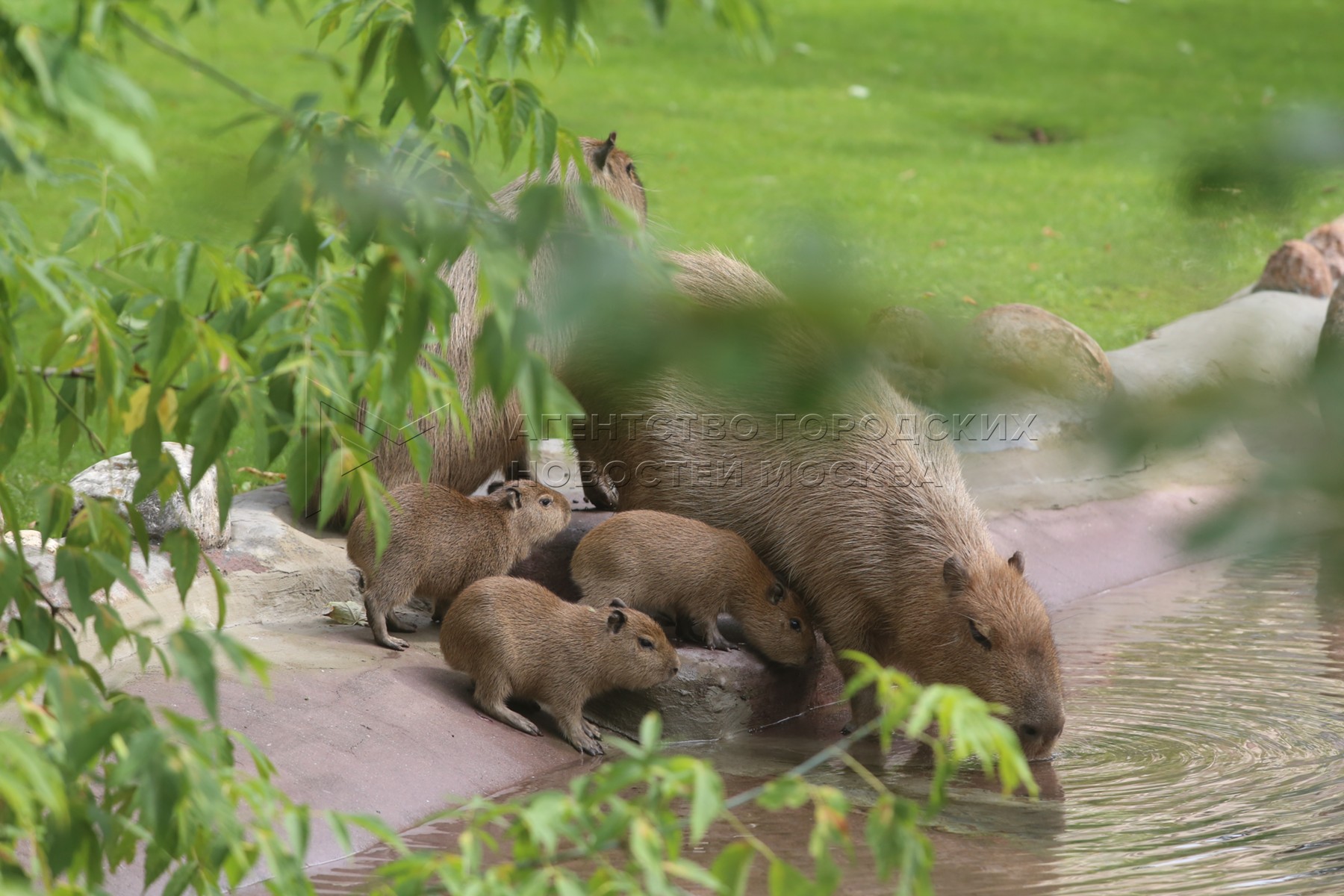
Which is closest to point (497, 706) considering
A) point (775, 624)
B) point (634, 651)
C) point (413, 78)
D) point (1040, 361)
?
point (634, 651)

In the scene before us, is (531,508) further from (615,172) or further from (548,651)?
(615,172)

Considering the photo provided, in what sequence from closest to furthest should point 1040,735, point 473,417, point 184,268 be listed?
point 184,268 < point 1040,735 < point 473,417

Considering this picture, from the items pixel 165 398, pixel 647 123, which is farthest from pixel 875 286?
pixel 647 123

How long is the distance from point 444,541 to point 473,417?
2.93ft

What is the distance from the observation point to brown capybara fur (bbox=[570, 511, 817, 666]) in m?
4.97

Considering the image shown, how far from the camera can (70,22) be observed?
119 cm

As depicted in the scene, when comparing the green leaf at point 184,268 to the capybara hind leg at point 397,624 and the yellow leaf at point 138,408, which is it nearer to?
the yellow leaf at point 138,408

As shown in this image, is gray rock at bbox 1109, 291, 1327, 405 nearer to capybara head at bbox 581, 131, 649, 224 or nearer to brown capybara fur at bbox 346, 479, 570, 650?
brown capybara fur at bbox 346, 479, 570, 650

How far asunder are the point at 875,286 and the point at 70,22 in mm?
830

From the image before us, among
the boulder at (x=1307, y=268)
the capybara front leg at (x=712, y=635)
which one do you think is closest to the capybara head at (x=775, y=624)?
the capybara front leg at (x=712, y=635)

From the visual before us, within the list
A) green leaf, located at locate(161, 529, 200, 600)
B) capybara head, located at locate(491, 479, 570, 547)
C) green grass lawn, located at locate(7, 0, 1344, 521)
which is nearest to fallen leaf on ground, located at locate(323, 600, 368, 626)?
capybara head, located at locate(491, 479, 570, 547)

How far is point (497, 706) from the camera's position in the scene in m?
4.57

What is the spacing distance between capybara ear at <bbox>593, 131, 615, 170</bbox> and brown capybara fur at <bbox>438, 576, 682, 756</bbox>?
193cm

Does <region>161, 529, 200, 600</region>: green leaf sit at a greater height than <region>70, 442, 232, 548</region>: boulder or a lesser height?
greater
